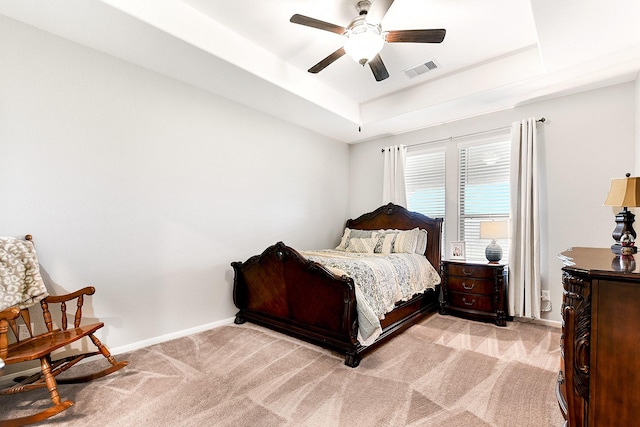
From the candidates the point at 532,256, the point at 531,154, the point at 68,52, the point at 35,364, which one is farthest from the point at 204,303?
the point at 531,154

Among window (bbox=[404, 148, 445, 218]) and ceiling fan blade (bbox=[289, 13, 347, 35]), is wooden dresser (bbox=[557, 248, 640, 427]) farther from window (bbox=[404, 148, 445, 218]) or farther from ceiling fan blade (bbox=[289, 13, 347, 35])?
window (bbox=[404, 148, 445, 218])

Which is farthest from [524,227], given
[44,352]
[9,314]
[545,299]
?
[9,314]

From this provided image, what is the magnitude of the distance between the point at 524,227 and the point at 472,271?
0.76 metres

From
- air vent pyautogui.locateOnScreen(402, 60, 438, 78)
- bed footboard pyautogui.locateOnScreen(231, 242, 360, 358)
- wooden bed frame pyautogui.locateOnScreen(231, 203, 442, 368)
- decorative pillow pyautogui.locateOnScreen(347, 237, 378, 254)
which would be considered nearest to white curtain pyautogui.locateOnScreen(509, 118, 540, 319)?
wooden bed frame pyautogui.locateOnScreen(231, 203, 442, 368)

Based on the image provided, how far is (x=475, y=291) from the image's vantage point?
11.5 ft

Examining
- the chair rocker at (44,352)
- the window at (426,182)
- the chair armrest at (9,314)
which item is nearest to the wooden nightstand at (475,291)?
the window at (426,182)

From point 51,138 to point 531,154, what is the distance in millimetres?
4672

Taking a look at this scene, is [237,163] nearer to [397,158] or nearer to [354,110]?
[354,110]

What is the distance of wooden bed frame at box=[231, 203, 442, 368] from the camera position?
242 cm

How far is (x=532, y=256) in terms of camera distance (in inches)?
131

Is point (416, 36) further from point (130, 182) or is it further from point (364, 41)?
point (130, 182)

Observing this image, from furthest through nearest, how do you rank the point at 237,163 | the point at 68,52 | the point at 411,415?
1. the point at 237,163
2. the point at 68,52
3. the point at 411,415

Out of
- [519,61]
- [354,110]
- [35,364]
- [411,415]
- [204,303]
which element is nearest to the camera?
[411,415]

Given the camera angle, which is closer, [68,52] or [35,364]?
[35,364]
